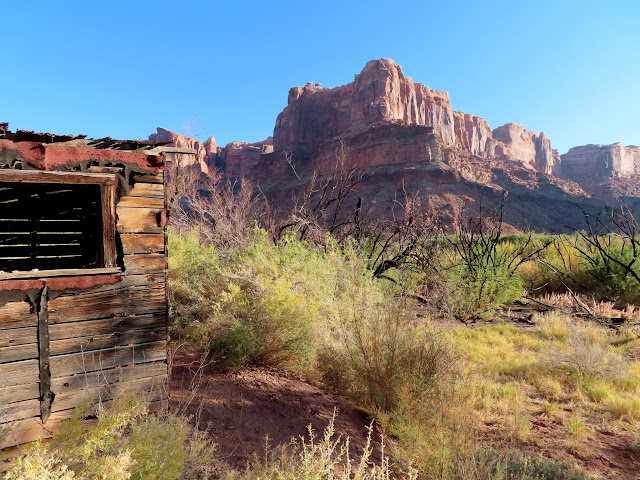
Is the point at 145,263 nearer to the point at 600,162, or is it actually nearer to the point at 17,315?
the point at 17,315

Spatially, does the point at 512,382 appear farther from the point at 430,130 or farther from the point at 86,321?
the point at 430,130

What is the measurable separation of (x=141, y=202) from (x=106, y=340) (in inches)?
54.9

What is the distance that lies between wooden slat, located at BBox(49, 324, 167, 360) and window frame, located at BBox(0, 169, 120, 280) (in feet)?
2.09

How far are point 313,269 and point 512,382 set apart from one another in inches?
141

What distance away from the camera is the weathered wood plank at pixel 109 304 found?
127 inches

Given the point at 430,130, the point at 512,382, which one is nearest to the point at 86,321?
the point at 512,382

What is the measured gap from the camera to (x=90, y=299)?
11.0 ft

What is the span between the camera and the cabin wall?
3.06 metres

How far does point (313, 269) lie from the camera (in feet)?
19.4

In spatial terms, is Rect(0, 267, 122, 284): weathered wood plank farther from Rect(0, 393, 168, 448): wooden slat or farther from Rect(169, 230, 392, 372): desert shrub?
Rect(169, 230, 392, 372): desert shrub

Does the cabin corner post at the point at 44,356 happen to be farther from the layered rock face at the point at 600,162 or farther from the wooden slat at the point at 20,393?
the layered rock face at the point at 600,162

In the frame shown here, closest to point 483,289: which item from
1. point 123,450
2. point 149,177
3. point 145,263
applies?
point 145,263

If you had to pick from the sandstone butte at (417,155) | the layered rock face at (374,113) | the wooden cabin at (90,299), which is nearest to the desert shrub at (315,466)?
the wooden cabin at (90,299)

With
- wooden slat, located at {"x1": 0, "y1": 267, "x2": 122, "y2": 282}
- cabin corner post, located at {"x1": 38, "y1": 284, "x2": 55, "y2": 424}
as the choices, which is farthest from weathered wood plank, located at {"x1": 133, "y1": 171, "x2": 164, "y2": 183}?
cabin corner post, located at {"x1": 38, "y1": 284, "x2": 55, "y2": 424}
